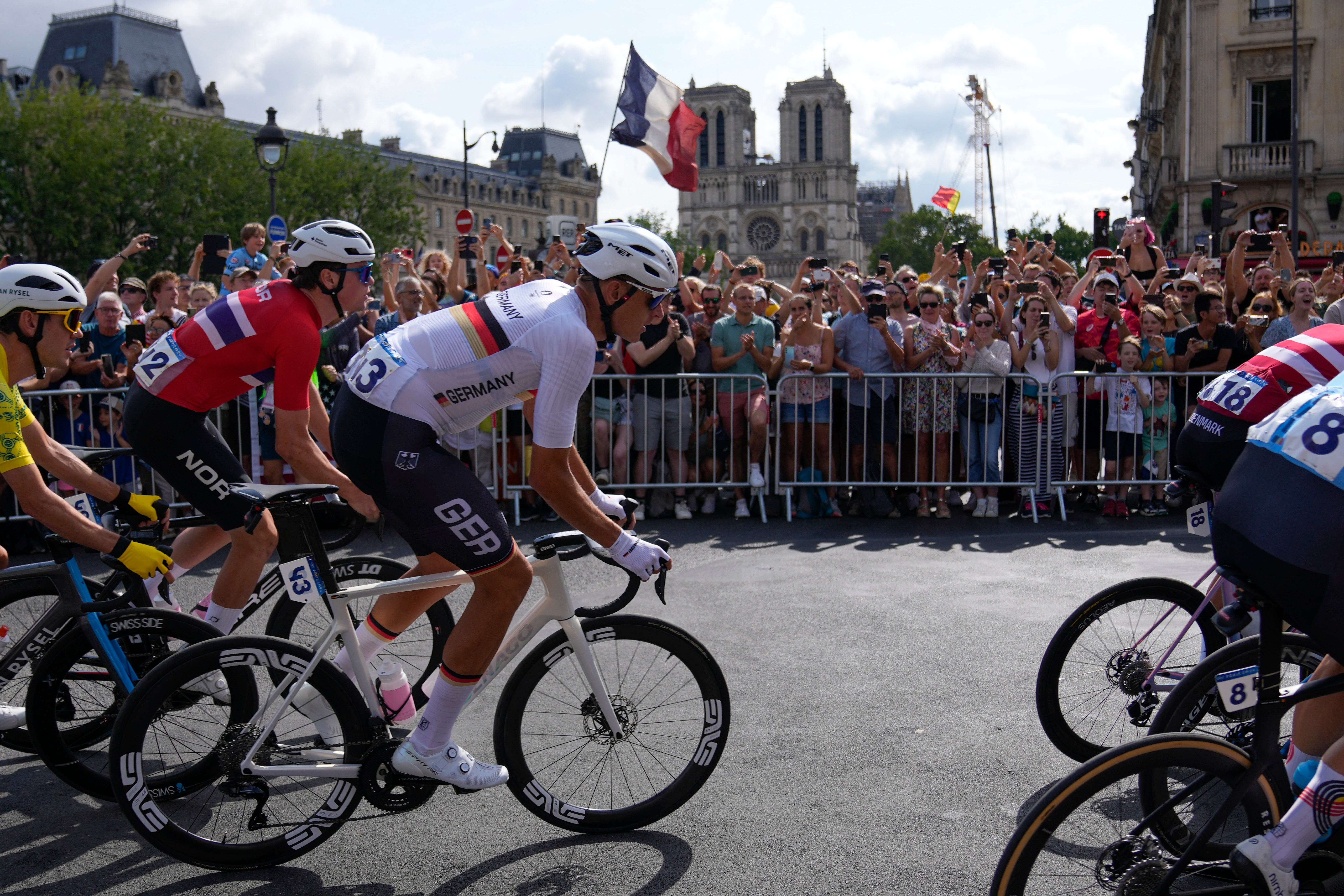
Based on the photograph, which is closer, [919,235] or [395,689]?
[395,689]

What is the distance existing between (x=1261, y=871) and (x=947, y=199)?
79.8 ft

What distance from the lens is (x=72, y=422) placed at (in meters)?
9.76

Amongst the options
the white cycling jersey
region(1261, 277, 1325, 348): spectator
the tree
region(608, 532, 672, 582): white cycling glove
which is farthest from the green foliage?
the tree

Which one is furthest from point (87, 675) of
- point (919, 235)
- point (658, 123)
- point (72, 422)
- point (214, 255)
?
point (919, 235)

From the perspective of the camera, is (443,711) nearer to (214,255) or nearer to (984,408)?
(984,408)

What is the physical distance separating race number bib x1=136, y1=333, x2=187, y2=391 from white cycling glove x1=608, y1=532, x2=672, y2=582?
90.3 inches

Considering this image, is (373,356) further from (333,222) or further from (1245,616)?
(1245,616)

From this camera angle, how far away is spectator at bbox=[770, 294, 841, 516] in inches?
418

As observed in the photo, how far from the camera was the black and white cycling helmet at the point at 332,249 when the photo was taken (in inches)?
186

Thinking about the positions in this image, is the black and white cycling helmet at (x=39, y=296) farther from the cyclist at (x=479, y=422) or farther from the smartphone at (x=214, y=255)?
the smartphone at (x=214, y=255)

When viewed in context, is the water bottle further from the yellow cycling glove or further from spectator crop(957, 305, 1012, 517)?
spectator crop(957, 305, 1012, 517)

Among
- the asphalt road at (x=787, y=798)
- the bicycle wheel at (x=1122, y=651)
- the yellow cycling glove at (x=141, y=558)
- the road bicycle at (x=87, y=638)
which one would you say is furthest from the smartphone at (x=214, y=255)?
the bicycle wheel at (x=1122, y=651)

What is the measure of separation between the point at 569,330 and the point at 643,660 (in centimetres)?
118

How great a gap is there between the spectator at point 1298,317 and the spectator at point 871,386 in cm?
304
